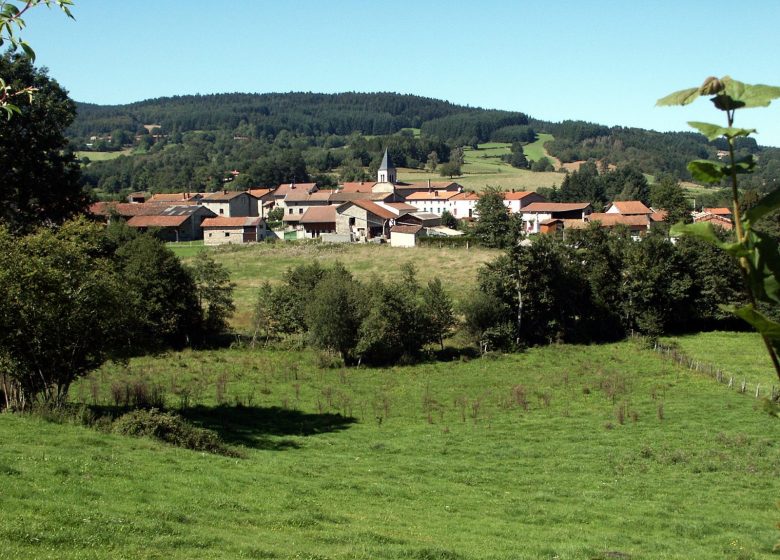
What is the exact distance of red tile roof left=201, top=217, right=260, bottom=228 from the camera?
77875 millimetres

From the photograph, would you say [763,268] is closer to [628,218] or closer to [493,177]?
[628,218]

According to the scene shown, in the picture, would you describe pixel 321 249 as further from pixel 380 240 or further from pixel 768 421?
pixel 768 421

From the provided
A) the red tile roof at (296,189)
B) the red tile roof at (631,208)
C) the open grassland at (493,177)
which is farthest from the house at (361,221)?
the open grassland at (493,177)

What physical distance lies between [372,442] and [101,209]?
65.1 metres

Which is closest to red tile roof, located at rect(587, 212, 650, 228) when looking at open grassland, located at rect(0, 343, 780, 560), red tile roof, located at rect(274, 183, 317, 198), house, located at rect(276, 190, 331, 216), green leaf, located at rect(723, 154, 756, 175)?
house, located at rect(276, 190, 331, 216)

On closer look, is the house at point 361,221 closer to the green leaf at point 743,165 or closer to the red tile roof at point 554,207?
the red tile roof at point 554,207

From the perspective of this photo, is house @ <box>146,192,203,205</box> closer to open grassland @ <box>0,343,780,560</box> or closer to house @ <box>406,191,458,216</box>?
house @ <box>406,191,458,216</box>

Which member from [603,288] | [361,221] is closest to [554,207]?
[361,221]

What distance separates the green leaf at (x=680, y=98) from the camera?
203 cm

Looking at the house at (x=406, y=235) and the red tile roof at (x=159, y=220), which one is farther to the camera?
the red tile roof at (x=159, y=220)

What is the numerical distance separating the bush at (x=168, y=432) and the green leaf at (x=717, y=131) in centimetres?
1593

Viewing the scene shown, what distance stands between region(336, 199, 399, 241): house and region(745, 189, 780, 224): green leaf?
7238cm

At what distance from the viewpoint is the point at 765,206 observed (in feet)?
6.52

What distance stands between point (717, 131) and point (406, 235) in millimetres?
64045
